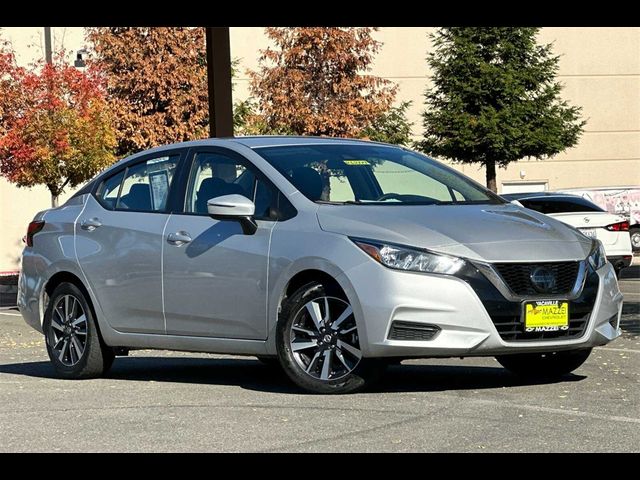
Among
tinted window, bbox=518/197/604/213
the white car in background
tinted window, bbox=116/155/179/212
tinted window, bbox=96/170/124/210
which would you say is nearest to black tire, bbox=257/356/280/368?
tinted window, bbox=116/155/179/212

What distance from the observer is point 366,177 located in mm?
9547

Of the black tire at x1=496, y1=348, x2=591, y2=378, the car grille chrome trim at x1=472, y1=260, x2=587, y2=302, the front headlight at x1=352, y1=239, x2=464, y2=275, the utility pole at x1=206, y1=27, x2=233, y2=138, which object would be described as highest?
the utility pole at x1=206, y1=27, x2=233, y2=138

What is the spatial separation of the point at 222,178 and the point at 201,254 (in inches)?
23.1

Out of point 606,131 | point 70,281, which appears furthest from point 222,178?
→ point 606,131

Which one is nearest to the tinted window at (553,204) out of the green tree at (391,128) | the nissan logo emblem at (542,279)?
the nissan logo emblem at (542,279)

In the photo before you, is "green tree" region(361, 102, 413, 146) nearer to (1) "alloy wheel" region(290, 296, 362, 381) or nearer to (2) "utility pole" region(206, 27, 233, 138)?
(2) "utility pole" region(206, 27, 233, 138)

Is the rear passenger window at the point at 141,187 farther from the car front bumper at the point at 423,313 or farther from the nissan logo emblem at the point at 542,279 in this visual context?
the nissan logo emblem at the point at 542,279

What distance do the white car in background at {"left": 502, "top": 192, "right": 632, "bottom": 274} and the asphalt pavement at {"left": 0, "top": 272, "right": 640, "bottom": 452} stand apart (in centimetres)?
1148

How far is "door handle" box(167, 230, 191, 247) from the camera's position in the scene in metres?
9.52

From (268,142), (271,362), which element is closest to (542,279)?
(268,142)

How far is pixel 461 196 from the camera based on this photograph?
9641 millimetres

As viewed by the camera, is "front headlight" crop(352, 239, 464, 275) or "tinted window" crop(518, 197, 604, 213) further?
"tinted window" crop(518, 197, 604, 213)
